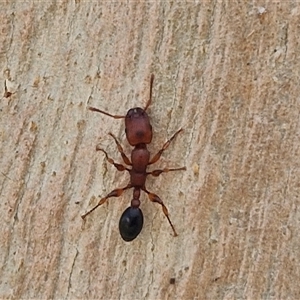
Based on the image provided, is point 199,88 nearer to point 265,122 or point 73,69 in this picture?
point 265,122

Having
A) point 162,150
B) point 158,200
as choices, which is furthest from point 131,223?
point 162,150

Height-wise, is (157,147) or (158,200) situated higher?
(157,147)

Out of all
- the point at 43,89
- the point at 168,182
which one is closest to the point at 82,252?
the point at 168,182

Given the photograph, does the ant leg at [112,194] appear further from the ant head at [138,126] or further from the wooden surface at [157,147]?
the ant head at [138,126]

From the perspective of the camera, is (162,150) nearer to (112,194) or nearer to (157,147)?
(157,147)

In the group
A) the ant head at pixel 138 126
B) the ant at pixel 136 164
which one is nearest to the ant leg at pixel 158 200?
the ant at pixel 136 164

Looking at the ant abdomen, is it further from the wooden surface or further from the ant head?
the ant head

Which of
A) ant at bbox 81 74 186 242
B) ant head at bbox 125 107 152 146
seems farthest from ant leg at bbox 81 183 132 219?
ant head at bbox 125 107 152 146
